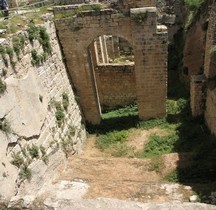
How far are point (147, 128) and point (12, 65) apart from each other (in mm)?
6147

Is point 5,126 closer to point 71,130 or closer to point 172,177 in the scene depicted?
point 71,130

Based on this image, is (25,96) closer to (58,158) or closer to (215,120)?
(58,158)

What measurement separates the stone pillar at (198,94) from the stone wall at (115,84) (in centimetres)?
344

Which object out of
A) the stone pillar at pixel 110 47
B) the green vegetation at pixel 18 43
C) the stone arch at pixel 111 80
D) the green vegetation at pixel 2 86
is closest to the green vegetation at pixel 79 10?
the green vegetation at pixel 18 43

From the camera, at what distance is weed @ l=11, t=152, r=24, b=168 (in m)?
7.09

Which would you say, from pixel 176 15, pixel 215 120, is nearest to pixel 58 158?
pixel 215 120

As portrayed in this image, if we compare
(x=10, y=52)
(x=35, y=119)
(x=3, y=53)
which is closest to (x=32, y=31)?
(x=10, y=52)

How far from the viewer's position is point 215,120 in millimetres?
9633

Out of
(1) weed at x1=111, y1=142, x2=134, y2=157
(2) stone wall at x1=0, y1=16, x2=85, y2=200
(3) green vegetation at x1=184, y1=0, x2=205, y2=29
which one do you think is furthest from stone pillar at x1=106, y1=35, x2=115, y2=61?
(1) weed at x1=111, y1=142, x2=134, y2=157

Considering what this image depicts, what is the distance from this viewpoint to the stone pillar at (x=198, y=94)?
10977 mm

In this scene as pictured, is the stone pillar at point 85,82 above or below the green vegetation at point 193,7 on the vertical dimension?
below

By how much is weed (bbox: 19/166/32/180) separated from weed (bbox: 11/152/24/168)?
16 centimetres

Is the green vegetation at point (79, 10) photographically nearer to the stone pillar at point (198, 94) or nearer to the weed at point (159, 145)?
the stone pillar at point (198, 94)

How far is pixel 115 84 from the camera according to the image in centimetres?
1422
